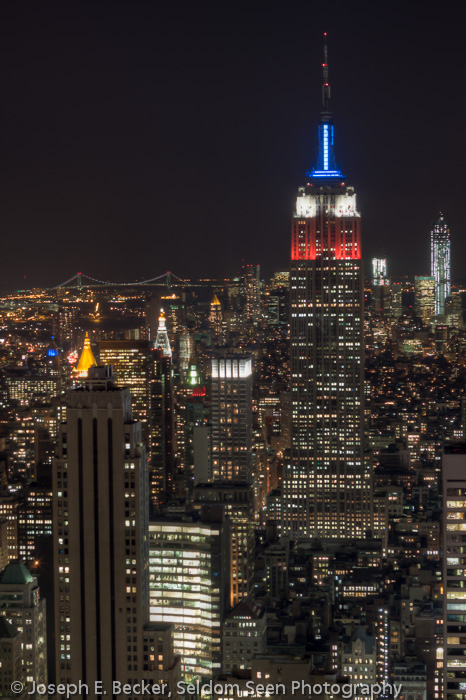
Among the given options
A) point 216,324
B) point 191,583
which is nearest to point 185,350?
point 216,324

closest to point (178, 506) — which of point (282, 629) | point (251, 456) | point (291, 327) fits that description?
point (282, 629)

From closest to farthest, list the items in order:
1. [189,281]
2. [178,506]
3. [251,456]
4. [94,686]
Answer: [94,686]
[178,506]
[189,281]
[251,456]

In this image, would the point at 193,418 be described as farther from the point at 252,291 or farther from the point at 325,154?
the point at 325,154

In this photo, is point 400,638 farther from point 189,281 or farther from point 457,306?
point 457,306

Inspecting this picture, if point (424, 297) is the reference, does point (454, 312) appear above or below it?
below

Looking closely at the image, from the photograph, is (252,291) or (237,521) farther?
(252,291)

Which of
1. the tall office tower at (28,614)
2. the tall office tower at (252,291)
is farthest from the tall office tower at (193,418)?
the tall office tower at (28,614)
